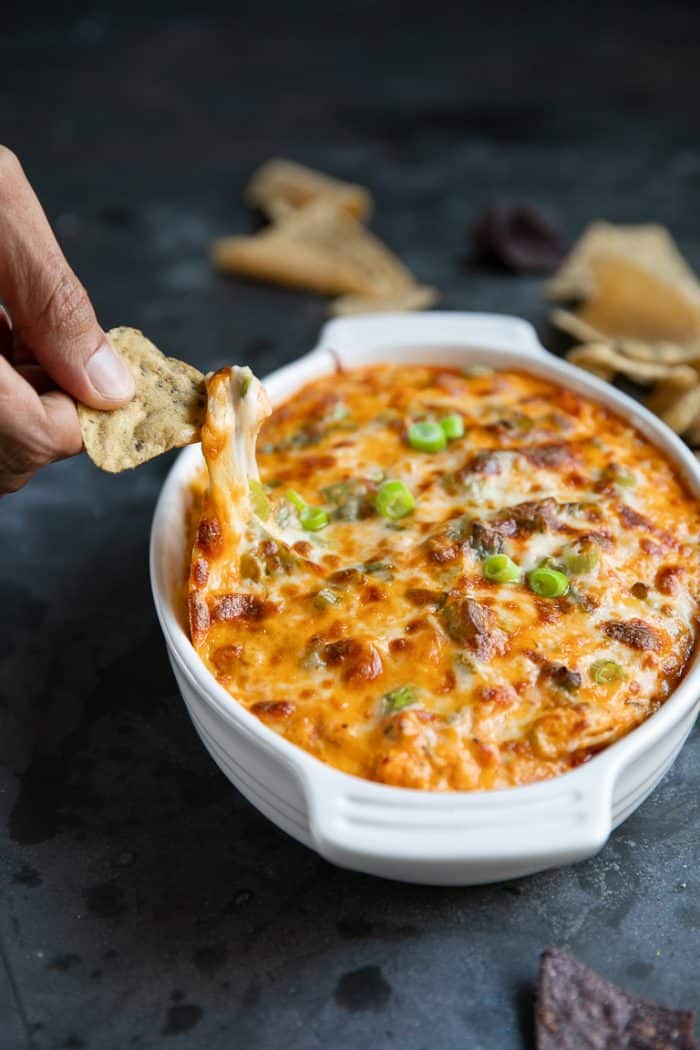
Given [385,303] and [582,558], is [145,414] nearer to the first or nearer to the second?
[582,558]

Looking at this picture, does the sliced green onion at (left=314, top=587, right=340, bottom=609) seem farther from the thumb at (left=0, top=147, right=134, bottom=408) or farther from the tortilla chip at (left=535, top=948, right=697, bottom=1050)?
the tortilla chip at (left=535, top=948, right=697, bottom=1050)

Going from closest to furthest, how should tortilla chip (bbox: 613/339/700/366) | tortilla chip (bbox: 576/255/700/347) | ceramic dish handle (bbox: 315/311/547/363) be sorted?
ceramic dish handle (bbox: 315/311/547/363) < tortilla chip (bbox: 613/339/700/366) < tortilla chip (bbox: 576/255/700/347)

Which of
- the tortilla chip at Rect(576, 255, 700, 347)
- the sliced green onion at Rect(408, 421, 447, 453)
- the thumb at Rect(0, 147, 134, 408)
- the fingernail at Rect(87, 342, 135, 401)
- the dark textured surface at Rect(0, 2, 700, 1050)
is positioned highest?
the thumb at Rect(0, 147, 134, 408)

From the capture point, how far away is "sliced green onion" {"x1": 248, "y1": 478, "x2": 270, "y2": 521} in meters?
3.18

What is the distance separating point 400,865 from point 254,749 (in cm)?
42

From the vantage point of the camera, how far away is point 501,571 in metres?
3.05

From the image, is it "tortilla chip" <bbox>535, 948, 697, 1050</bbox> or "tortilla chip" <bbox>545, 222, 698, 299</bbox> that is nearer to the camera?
"tortilla chip" <bbox>535, 948, 697, 1050</bbox>

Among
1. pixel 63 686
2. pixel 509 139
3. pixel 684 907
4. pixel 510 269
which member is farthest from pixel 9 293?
pixel 509 139

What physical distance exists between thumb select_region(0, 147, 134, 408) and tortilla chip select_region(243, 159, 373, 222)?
276 centimetres

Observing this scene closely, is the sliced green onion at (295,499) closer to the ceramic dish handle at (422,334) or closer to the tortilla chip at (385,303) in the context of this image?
the ceramic dish handle at (422,334)

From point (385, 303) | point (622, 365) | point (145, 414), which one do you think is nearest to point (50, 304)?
point (145, 414)

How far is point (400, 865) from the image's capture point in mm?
2551

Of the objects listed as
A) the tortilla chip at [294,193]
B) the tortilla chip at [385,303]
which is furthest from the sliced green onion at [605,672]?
the tortilla chip at [294,193]

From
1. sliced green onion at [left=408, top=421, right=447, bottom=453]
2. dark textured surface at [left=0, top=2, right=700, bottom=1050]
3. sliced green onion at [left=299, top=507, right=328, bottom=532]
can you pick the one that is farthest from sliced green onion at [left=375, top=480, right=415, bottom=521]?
dark textured surface at [left=0, top=2, right=700, bottom=1050]
